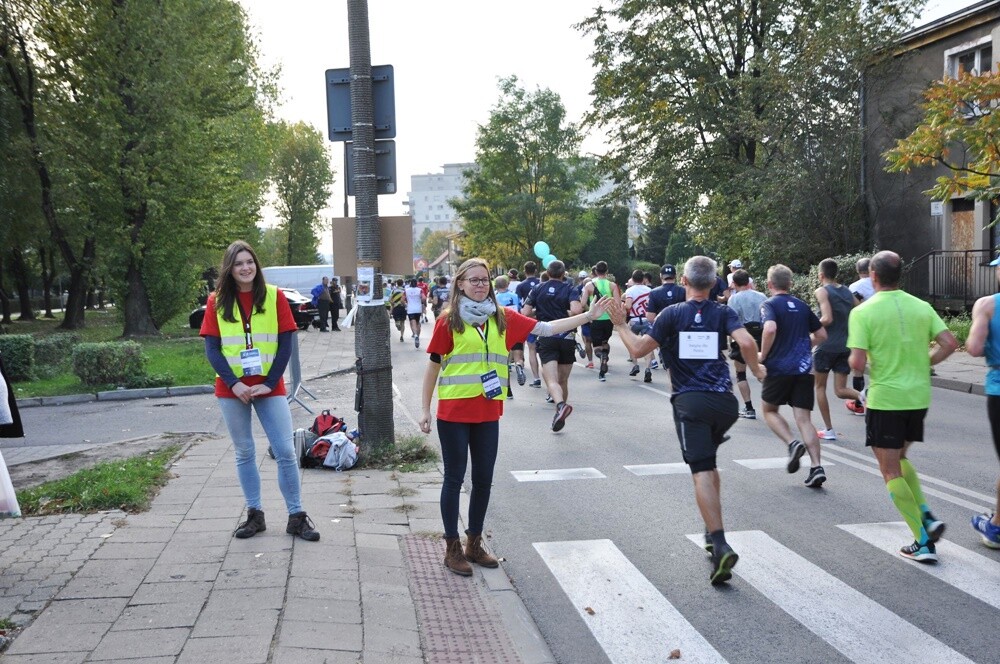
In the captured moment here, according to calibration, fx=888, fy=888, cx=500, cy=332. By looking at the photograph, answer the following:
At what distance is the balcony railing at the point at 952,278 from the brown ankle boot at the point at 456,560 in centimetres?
1931

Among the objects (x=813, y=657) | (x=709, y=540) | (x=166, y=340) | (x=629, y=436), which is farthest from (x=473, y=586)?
(x=166, y=340)

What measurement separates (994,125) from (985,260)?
11.0 metres

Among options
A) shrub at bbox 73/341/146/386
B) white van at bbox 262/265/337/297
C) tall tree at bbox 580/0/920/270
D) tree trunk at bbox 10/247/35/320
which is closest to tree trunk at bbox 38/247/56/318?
tree trunk at bbox 10/247/35/320

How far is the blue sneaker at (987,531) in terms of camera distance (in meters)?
5.59

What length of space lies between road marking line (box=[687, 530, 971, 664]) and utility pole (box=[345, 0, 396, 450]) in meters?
3.32

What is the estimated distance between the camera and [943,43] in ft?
77.2

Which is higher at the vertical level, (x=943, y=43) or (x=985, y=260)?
(x=943, y=43)

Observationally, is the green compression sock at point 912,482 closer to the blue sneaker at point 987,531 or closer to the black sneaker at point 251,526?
the blue sneaker at point 987,531

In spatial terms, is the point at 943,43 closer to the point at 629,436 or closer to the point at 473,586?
the point at 629,436

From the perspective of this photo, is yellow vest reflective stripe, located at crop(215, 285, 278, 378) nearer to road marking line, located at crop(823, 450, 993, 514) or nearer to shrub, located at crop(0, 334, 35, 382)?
road marking line, located at crop(823, 450, 993, 514)

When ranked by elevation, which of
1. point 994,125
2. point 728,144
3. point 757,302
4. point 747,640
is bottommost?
point 747,640

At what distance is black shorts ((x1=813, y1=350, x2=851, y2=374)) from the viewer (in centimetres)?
942

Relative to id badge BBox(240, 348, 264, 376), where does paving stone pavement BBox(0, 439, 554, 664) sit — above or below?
below

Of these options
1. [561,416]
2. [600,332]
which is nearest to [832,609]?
[561,416]
